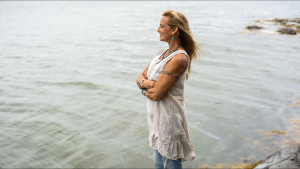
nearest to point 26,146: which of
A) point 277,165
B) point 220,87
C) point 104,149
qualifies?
point 104,149

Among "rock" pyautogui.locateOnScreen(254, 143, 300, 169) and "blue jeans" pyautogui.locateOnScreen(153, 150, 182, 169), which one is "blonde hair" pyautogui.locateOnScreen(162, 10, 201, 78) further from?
"rock" pyautogui.locateOnScreen(254, 143, 300, 169)

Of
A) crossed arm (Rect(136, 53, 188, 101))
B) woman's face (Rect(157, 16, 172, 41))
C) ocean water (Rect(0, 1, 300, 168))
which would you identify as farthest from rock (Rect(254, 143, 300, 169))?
woman's face (Rect(157, 16, 172, 41))

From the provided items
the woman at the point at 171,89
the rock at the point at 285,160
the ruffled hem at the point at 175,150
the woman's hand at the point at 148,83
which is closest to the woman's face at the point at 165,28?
the woman at the point at 171,89

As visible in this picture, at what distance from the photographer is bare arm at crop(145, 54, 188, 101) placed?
2654 mm

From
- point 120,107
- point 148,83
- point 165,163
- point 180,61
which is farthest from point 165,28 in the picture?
point 120,107

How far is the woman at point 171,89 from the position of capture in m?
2.70

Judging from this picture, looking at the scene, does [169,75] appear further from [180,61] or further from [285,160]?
[285,160]

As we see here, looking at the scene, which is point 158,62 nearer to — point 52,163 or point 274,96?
point 52,163

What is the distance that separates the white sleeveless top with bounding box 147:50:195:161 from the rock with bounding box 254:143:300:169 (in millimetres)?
1308

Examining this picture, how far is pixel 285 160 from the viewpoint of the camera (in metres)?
3.27

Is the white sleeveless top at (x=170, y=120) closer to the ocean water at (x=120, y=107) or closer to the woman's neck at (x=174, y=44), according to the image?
the woman's neck at (x=174, y=44)

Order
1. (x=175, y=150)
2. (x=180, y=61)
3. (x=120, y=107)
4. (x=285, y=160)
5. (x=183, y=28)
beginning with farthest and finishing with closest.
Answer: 1. (x=120, y=107)
2. (x=285, y=160)
3. (x=175, y=150)
4. (x=183, y=28)
5. (x=180, y=61)

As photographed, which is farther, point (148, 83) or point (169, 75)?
point (148, 83)

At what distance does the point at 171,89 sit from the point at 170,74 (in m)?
0.25
